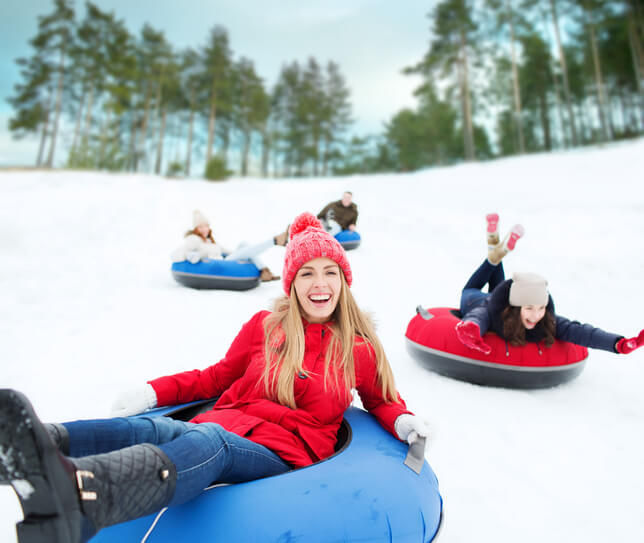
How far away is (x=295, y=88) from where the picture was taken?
29531 millimetres

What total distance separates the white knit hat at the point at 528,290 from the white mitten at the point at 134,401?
7.43 feet

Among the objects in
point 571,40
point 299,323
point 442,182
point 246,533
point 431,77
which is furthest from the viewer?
point 571,40

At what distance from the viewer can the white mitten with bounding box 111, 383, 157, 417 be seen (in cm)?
167

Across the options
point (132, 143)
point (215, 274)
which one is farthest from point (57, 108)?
point (215, 274)

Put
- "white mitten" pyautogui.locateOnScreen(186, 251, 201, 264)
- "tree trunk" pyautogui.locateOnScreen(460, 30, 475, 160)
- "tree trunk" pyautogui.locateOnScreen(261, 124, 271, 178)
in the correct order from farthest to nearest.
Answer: "tree trunk" pyautogui.locateOnScreen(261, 124, 271, 178) < "tree trunk" pyautogui.locateOnScreen(460, 30, 475, 160) < "white mitten" pyautogui.locateOnScreen(186, 251, 201, 264)

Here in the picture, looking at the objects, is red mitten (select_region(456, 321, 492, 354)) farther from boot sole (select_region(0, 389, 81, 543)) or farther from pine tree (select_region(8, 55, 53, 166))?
pine tree (select_region(8, 55, 53, 166))

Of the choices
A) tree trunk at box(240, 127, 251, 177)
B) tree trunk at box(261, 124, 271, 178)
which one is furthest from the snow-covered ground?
tree trunk at box(261, 124, 271, 178)

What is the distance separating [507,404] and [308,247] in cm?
185

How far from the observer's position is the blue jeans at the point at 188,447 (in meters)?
1.16

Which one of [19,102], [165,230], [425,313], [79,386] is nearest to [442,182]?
[165,230]

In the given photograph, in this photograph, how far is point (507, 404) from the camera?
2787 mm

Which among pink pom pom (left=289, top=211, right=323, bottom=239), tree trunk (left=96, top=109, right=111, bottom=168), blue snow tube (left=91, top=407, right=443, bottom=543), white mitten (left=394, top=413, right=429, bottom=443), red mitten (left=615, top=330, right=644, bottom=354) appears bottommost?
blue snow tube (left=91, top=407, right=443, bottom=543)

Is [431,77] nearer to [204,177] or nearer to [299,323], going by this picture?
[204,177]

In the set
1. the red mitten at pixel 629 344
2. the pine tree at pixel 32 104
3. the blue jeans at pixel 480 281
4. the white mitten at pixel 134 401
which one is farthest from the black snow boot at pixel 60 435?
the pine tree at pixel 32 104
